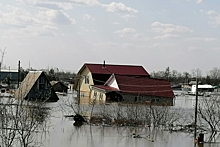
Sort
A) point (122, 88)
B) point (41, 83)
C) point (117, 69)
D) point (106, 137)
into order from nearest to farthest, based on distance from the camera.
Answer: point (106, 137) < point (41, 83) < point (122, 88) < point (117, 69)

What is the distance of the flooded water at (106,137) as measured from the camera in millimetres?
13432

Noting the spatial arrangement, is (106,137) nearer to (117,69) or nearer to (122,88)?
(122,88)

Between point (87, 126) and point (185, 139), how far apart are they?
14.4ft

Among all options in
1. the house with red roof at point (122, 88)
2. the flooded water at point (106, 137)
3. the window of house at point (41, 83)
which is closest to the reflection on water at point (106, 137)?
the flooded water at point (106, 137)

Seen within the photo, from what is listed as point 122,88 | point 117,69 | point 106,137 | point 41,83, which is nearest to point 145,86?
point 122,88

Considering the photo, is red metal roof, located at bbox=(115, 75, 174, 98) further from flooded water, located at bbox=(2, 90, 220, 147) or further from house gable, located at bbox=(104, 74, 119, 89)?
flooded water, located at bbox=(2, 90, 220, 147)

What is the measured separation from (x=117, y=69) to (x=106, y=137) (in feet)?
87.4

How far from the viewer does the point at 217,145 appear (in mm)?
14211

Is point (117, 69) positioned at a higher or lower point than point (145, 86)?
higher

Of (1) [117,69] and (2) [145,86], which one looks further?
(1) [117,69]

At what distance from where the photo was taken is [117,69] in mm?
41156

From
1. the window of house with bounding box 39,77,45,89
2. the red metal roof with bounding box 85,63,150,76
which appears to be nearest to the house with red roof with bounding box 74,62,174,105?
the red metal roof with bounding box 85,63,150,76

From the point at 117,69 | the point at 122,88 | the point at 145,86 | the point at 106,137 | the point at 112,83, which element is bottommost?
the point at 106,137

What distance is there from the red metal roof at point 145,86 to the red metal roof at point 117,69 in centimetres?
503
